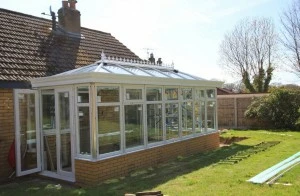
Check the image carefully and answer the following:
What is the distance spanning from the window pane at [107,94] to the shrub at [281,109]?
13.7 m

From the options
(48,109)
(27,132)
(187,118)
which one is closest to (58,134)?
(48,109)

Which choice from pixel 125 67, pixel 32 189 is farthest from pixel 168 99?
pixel 32 189

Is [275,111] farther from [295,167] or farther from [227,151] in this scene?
[295,167]

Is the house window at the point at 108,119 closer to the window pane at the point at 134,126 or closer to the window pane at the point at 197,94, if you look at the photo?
the window pane at the point at 134,126

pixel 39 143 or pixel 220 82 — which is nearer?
pixel 39 143

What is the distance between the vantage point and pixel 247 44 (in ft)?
124

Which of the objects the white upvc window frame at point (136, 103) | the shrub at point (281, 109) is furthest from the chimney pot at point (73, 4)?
the shrub at point (281, 109)

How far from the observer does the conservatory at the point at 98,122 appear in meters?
8.74

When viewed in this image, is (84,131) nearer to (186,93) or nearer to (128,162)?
(128,162)

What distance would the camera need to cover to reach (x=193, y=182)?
26.7 feet

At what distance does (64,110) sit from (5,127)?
5.22ft

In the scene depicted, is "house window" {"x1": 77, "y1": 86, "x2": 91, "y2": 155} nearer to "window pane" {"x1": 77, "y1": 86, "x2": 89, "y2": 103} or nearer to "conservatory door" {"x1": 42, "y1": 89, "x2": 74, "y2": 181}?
"window pane" {"x1": 77, "y1": 86, "x2": 89, "y2": 103}

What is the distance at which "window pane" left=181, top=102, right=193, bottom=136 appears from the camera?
40.7 feet

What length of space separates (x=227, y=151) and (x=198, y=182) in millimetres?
4925
